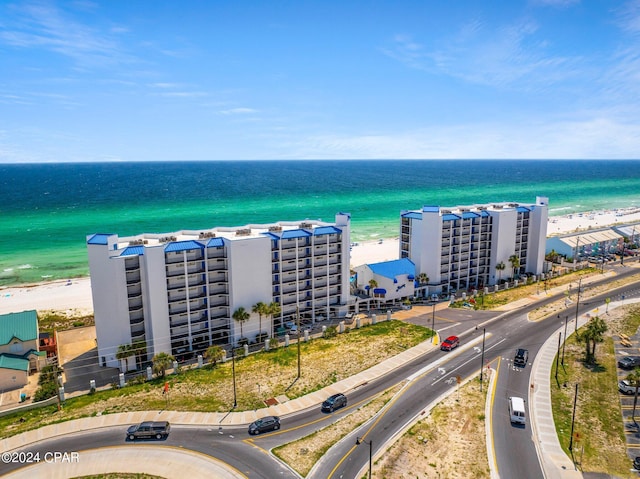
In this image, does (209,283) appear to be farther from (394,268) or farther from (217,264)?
(394,268)

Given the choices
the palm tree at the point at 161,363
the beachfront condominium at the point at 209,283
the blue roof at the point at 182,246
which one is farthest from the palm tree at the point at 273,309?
the palm tree at the point at 161,363

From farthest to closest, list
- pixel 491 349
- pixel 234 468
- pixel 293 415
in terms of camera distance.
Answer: pixel 491 349, pixel 293 415, pixel 234 468

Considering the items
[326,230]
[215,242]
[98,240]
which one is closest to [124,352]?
[98,240]

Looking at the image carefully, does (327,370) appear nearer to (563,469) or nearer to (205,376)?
(205,376)

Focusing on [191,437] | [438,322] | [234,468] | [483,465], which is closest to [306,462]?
[234,468]

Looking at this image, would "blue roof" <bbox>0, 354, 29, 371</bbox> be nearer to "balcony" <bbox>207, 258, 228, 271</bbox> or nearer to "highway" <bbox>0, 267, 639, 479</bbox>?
"highway" <bbox>0, 267, 639, 479</bbox>

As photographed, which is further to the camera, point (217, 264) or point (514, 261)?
point (514, 261)

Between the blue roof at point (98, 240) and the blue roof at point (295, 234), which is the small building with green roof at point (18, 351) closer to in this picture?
the blue roof at point (98, 240)
